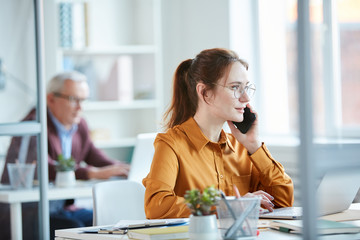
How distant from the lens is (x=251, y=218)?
5.14ft

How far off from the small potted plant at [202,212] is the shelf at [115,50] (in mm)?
3442

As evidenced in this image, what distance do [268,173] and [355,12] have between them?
2.15 m

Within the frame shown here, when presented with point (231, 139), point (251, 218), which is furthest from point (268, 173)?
point (251, 218)

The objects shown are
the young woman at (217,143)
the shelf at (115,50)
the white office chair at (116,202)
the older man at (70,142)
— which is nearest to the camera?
the young woman at (217,143)

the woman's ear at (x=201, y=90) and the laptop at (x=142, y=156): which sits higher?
the woman's ear at (x=201, y=90)

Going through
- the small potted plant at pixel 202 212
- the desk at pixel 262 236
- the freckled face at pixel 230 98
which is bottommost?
the desk at pixel 262 236

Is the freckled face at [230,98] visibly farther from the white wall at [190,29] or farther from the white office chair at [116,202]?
the white wall at [190,29]

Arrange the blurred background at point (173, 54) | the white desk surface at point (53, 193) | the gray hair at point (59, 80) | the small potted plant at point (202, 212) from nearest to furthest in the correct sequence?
the small potted plant at point (202, 212) < the white desk surface at point (53, 193) < the blurred background at point (173, 54) < the gray hair at point (59, 80)

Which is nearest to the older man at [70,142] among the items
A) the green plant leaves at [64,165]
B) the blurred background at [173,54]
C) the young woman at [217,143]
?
the green plant leaves at [64,165]

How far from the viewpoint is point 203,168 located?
7.44 ft

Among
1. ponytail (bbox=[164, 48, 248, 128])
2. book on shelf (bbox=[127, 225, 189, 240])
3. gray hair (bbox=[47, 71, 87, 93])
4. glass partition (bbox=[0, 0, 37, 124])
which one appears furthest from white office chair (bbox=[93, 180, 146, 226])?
gray hair (bbox=[47, 71, 87, 93])

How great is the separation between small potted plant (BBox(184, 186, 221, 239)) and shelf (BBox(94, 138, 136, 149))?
3.39 metres

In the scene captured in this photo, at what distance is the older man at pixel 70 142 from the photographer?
12.2 ft

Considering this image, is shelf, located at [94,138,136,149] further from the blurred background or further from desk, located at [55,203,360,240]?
desk, located at [55,203,360,240]
